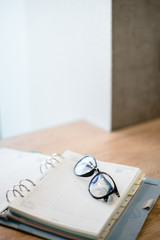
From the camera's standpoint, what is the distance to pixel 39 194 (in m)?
0.67

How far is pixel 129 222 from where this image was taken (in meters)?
0.64

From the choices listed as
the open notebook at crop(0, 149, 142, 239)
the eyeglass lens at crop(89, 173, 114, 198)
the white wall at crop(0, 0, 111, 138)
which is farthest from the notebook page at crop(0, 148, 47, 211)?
the white wall at crop(0, 0, 111, 138)

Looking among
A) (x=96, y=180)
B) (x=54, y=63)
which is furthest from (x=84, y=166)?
(x=54, y=63)

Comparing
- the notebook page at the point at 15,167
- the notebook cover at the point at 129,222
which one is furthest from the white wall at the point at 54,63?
the notebook cover at the point at 129,222

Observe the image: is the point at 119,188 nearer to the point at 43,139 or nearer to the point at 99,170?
the point at 99,170

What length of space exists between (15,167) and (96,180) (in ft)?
0.96

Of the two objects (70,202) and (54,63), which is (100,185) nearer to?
(70,202)

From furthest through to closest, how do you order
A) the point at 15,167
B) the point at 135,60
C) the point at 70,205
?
the point at 135,60, the point at 15,167, the point at 70,205

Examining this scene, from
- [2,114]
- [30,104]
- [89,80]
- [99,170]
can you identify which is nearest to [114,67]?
[89,80]

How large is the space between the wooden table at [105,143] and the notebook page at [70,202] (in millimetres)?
194

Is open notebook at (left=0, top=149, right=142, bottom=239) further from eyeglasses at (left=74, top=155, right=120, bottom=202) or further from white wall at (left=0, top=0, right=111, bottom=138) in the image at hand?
white wall at (left=0, top=0, right=111, bottom=138)

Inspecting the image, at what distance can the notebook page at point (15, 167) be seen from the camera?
0.78m

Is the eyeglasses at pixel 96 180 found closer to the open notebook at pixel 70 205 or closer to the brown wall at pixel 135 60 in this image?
the open notebook at pixel 70 205

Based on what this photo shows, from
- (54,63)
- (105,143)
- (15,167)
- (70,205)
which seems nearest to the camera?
(70,205)
